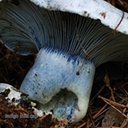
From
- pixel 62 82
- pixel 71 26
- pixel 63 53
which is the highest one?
pixel 71 26

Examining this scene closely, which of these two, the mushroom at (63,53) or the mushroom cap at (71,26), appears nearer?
the mushroom cap at (71,26)

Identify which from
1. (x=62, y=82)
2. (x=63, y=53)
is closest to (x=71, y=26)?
(x=63, y=53)

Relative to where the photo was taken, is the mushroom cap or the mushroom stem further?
the mushroom stem

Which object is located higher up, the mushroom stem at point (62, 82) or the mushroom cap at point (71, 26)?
the mushroom cap at point (71, 26)

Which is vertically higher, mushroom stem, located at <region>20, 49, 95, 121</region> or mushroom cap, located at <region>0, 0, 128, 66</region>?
mushroom cap, located at <region>0, 0, 128, 66</region>

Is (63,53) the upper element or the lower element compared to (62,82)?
upper

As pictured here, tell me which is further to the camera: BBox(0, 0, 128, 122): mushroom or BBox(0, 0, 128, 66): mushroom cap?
BBox(0, 0, 128, 122): mushroom

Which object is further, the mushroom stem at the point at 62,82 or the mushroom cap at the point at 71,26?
the mushroom stem at the point at 62,82

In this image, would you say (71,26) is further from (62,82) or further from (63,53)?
(62,82)

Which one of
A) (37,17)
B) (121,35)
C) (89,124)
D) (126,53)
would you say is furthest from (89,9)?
(89,124)

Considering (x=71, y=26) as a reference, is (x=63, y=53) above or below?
below

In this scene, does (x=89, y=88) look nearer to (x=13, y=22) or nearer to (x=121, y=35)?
(x=121, y=35)
